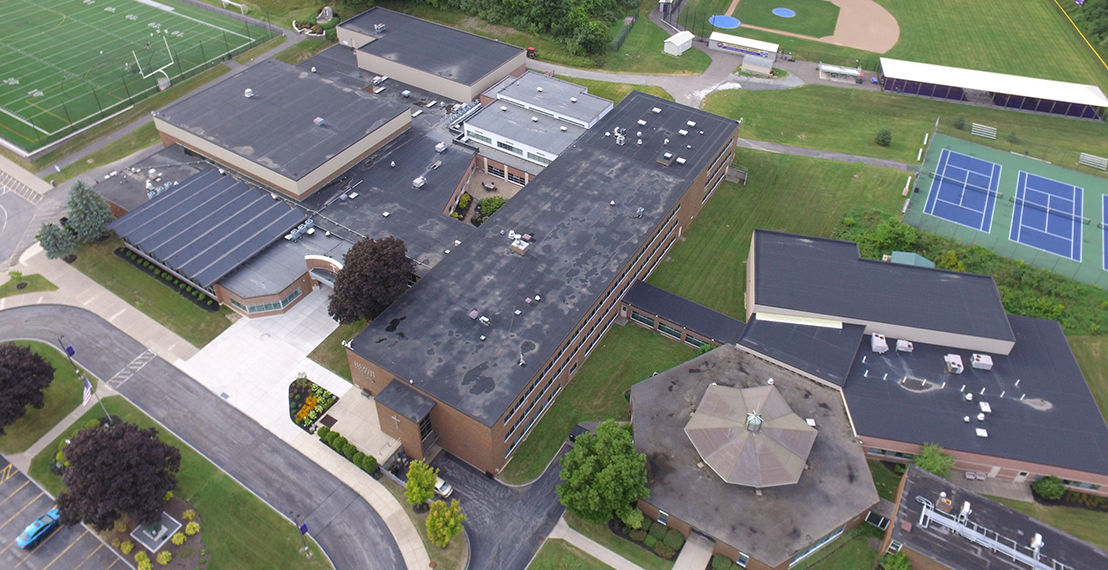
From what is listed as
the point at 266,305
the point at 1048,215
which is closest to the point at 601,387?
the point at 266,305

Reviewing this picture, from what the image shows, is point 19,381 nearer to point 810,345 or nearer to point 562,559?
point 562,559

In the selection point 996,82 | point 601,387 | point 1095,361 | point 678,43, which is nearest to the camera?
point 601,387

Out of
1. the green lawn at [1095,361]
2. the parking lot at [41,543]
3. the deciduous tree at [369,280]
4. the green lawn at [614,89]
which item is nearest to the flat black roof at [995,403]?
the green lawn at [1095,361]

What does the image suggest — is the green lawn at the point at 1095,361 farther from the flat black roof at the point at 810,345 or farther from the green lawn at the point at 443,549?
the green lawn at the point at 443,549

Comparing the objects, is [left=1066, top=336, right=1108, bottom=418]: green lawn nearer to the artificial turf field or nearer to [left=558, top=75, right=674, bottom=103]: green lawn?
[left=558, top=75, right=674, bottom=103]: green lawn

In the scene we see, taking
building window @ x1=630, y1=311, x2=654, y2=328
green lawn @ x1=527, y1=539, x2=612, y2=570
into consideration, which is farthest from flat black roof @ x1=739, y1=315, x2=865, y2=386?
green lawn @ x1=527, y1=539, x2=612, y2=570

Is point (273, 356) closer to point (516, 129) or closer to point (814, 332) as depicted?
point (516, 129)
